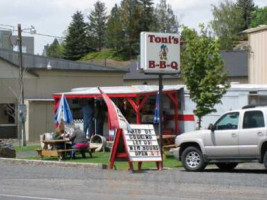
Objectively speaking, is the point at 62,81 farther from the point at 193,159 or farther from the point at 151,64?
the point at 193,159

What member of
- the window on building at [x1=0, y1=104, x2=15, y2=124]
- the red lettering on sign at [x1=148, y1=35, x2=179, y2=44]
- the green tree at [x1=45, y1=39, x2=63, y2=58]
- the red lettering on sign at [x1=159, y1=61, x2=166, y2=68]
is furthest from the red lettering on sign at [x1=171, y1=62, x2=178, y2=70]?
the green tree at [x1=45, y1=39, x2=63, y2=58]

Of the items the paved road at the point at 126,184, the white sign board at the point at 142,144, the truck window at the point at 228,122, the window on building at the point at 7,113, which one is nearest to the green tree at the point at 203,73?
the paved road at the point at 126,184

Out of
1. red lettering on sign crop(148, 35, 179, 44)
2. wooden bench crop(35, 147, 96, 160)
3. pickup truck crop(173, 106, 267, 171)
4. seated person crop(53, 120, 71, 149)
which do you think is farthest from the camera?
seated person crop(53, 120, 71, 149)

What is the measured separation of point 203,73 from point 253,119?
23.8 ft

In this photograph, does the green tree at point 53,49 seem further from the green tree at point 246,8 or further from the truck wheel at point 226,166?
the truck wheel at point 226,166

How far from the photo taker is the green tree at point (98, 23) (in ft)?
419

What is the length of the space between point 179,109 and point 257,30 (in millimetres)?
8921

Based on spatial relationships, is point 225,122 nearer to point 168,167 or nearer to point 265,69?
point 168,167

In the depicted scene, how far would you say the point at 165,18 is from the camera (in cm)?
10488

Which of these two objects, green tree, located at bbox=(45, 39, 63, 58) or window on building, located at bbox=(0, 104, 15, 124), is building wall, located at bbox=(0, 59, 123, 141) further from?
green tree, located at bbox=(45, 39, 63, 58)

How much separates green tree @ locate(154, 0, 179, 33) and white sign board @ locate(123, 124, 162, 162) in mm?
80922

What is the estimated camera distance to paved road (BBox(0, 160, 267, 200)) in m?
14.6

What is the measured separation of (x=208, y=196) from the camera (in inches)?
563

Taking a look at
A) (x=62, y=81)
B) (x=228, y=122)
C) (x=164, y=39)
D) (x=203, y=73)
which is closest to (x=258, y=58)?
(x=203, y=73)
